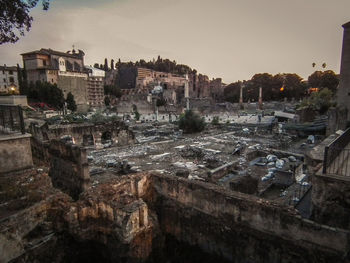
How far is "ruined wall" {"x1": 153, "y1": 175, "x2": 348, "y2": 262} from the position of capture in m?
4.25

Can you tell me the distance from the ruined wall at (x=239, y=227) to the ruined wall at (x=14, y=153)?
170 inches

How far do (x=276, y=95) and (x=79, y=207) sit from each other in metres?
68.6

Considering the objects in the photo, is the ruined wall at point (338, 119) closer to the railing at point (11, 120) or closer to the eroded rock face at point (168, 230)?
the eroded rock face at point (168, 230)

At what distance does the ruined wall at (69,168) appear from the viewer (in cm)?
800

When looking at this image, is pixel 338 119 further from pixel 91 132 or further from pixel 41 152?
pixel 91 132

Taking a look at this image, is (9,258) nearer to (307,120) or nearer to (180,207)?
(180,207)

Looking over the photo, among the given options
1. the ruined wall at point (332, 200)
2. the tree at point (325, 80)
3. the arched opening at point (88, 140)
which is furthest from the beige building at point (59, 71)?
the tree at point (325, 80)

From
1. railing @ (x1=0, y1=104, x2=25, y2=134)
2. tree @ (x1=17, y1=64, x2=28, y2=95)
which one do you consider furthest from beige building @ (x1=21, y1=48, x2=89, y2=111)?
railing @ (x1=0, y1=104, x2=25, y2=134)

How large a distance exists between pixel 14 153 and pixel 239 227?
7060 mm

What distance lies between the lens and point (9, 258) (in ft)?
13.5

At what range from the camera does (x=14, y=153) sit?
6.51 m

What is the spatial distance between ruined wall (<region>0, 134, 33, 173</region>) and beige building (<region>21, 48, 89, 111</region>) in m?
48.4

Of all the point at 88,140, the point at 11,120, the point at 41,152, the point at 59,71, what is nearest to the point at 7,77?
the point at 59,71

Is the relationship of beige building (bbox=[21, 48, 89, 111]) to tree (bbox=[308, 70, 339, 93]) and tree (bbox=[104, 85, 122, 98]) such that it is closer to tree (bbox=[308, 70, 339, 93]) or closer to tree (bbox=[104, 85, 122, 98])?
tree (bbox=[104, 85, 122, 98])
